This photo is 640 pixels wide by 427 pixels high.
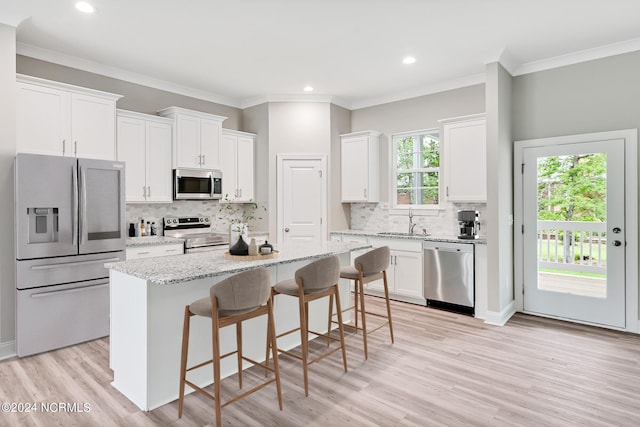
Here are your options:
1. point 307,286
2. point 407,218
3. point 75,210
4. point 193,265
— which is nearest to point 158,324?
point 193,265

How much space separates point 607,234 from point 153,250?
4.96 meters

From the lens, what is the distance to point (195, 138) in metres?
5.14

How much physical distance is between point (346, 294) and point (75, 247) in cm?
271

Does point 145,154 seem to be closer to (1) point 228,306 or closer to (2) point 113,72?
(2) point 113,72

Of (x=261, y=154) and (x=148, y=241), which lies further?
(x=261, y=154)

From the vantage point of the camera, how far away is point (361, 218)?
6230mm

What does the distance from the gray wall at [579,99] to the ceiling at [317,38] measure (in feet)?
0.41

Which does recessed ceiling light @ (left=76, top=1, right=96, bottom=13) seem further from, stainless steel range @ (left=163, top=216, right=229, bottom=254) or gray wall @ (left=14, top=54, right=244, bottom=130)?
stainless steel range @ (left=163, top=216, right=229, bottom=254)

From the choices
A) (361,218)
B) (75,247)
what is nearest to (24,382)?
(75,247)

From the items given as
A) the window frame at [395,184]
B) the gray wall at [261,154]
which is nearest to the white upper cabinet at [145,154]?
the gray wall at [261,154]

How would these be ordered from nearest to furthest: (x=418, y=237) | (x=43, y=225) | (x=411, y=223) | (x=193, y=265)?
(x=193, y=265), (x=43, y=225), (x=418, y=237), (x=411, y=223)

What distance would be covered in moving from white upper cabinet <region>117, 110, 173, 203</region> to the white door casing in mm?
4338

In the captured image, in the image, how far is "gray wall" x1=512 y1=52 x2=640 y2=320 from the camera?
3961mm

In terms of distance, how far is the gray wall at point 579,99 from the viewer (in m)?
3.96
